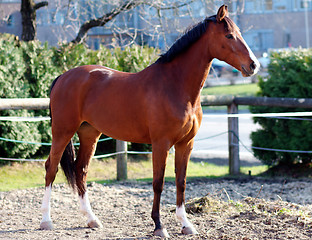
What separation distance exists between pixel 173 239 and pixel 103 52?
5.78m

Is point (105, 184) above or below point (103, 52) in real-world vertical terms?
below

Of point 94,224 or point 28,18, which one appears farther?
point 28,18

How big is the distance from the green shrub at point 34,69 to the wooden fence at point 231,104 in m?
1.14

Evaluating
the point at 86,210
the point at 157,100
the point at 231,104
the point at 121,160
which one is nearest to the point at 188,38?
the point at 157,100

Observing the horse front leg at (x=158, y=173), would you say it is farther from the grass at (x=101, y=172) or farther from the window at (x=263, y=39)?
the window at (x=263, y=39)

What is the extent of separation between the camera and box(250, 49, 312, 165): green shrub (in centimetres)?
756

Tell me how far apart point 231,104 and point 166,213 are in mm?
3241

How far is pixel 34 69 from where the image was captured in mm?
7941

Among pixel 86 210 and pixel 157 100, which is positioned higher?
pixel 157 100

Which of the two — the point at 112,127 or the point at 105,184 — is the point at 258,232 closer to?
the point at 112,127

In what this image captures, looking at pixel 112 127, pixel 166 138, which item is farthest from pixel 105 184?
pixel 166 138

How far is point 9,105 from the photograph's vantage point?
6.01 metres

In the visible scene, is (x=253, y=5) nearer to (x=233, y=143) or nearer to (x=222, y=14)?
(x=233, y=143)

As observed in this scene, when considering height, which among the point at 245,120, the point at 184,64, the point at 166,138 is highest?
the point at 184,64
